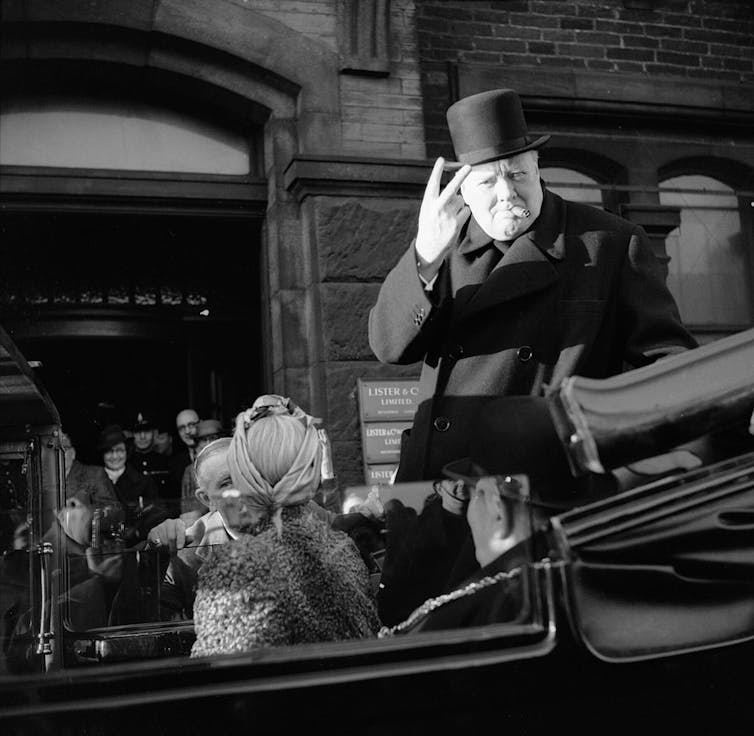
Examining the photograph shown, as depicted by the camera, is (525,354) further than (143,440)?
No

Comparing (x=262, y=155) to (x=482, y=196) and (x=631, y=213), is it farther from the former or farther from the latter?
(x=482, y=196)

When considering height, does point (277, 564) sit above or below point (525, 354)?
below

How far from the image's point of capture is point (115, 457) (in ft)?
21.7

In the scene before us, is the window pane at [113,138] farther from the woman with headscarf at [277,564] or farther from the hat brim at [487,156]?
the woman with headscarf at [277,564]

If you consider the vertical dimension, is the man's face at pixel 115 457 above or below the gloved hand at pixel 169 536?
above

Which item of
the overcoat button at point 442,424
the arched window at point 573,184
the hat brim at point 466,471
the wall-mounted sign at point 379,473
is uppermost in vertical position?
the arched window at point 573,184

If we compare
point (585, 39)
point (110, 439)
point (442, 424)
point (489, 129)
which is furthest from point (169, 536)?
point (585, 39)

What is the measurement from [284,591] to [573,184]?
5.59 meters

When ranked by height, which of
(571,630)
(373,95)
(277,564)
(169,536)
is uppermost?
(373,95)

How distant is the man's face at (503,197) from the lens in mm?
2559

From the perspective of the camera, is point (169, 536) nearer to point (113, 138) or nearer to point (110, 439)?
point (113, 138)

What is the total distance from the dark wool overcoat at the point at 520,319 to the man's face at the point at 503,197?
0.04 metres

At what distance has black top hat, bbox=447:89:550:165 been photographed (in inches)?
103

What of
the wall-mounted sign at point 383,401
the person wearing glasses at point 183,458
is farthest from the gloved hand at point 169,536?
the person wearing glasses at point 183,458
